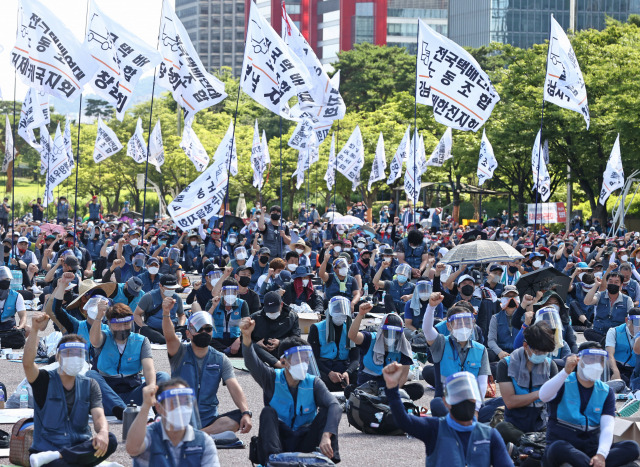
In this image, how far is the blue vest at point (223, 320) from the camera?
1506 centimetres

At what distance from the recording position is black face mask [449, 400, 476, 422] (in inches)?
264

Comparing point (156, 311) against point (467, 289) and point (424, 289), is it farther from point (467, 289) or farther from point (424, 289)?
point (467, 289)

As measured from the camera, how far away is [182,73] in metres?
21.5

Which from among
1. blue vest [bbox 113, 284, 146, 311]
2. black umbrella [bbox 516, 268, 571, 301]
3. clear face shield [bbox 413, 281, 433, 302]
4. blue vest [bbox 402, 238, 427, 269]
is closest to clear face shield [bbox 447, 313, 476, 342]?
clear face shield [bbox 413, 281, 433, 302]

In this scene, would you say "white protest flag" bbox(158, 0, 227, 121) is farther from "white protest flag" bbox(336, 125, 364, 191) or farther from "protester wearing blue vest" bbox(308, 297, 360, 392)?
"white protest flag" bbox(336, 125, 364, 191)

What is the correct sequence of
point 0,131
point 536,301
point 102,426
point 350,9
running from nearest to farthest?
point 102,426, point 536,301, point 0,131, point 350,9

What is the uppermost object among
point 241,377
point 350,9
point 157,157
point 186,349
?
point 350,9

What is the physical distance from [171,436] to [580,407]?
327 centimetres

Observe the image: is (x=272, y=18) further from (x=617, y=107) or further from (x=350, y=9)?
(x=617, y=107)

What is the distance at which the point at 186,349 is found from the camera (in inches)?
378

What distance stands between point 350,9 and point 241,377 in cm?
12328

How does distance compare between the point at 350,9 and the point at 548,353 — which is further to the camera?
the point at 350,9

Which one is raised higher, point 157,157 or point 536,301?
point 157,157

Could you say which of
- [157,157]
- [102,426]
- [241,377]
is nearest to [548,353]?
[102,426]
